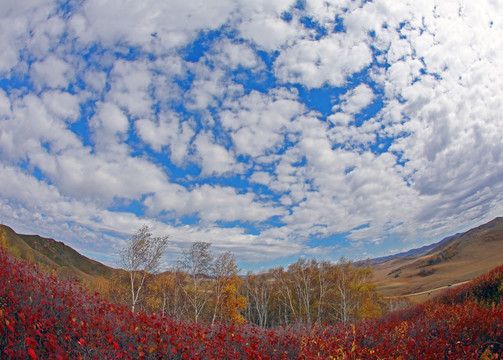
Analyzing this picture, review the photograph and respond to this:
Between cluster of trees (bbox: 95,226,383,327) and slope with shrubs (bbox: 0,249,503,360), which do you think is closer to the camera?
slope with shrubs (bbox: 0,249,503,360)

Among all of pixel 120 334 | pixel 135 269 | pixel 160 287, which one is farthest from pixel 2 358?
pixel 160 287

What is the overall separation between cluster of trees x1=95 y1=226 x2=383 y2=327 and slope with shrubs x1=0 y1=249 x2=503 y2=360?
20.2 m

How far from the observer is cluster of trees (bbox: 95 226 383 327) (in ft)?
116

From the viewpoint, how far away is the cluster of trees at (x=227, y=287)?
35375mm

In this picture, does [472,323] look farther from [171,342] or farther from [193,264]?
[193,264]

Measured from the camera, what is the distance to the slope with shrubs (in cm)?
474

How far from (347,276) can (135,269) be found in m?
38.0

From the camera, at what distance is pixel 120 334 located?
223 inches

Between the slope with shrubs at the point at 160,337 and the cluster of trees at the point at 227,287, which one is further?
the cluster of trees at the point at 227,287

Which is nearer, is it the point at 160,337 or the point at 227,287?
the point at 160,337

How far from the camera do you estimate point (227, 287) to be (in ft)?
131

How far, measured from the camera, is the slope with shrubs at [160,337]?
4.74 metres

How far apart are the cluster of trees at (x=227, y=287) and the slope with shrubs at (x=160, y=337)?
66.4ft

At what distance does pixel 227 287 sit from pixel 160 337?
3704 centimetres
